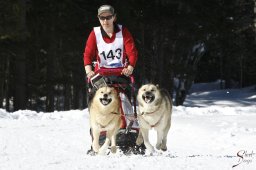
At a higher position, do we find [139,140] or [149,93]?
[149,93]

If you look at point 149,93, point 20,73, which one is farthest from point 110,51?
point 20,73

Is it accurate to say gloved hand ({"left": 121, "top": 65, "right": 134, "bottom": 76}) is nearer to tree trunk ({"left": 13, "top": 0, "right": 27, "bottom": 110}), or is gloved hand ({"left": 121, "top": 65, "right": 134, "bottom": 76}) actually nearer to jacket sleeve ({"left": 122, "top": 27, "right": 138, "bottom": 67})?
jacket sleeve ({"left": 122, "top": 27, "right": 138, "bottom": 67})

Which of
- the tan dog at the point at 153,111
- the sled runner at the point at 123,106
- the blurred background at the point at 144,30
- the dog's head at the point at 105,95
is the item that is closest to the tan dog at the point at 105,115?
the dog's head at the point at 105,95

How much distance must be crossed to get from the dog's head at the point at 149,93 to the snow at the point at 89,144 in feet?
2.47

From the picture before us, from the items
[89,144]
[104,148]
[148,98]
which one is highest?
[148,98]

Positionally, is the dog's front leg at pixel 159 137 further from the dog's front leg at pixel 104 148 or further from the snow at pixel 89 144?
the dog's front leg at pixel 104 148

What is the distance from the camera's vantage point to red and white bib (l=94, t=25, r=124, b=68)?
714 cm

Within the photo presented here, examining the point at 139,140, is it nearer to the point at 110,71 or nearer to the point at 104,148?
the point at 104,148

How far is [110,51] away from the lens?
7.13 meters

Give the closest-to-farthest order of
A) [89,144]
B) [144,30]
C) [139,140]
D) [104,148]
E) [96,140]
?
[104,148]
[96,140]
[139,140]
[89,144]
[144,30]

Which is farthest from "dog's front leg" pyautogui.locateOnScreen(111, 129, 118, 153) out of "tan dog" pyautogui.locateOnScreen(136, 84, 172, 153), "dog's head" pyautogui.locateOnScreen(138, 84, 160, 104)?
"dog's head" pyautogui.locateOnScreen(138, 84, 160, 104)

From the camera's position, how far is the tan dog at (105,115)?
666cm

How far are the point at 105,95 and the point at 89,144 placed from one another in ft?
11.7

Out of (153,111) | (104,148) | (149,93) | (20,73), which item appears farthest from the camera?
(20,73)
